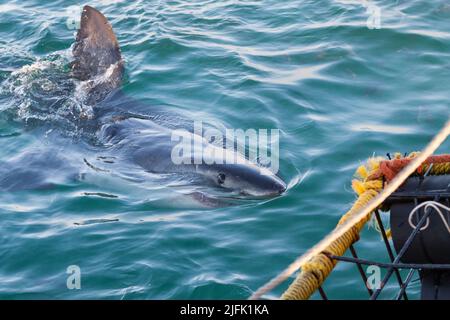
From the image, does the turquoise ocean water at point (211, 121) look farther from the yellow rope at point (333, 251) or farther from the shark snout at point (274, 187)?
the yellow rope at point (333, 251)

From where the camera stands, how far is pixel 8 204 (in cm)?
823

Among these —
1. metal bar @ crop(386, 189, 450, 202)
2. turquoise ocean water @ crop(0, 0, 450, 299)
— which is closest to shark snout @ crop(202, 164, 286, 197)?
turquoise ocean water @ crop(0, 0, 450, 299)

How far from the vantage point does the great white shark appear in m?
7.91

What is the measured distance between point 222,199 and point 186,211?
40 centimetres

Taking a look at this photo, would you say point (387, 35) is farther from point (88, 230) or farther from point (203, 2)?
point (88, 230)

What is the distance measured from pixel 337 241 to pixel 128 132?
5.11 m

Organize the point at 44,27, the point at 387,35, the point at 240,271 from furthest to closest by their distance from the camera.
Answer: the point at 44,27, the point at 387,35, the point at 240,271

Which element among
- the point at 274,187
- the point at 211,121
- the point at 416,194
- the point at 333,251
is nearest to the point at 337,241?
the point at 333,251

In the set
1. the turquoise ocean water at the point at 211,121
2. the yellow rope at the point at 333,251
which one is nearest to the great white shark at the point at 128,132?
the turquoise ocean water at the point at 211,121

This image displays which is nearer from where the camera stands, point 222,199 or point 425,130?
point 222,199

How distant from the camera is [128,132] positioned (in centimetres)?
929

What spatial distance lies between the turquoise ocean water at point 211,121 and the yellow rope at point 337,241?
1734 mm
